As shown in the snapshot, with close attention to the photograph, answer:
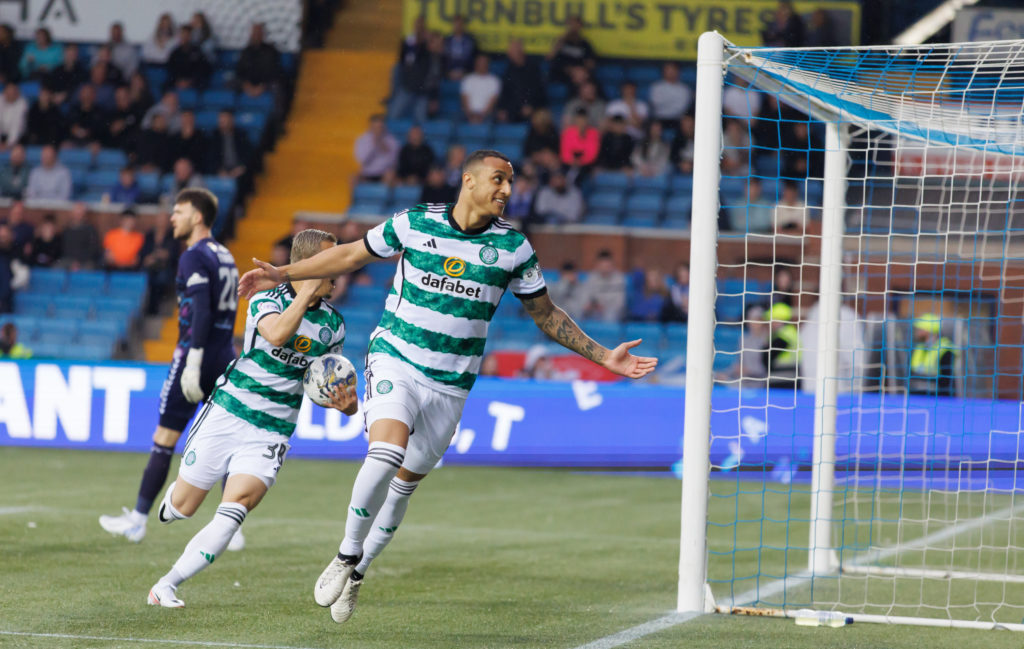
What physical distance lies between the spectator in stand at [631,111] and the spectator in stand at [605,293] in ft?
9.14

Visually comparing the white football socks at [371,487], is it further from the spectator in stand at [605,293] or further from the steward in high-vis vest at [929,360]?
the spectator in stand at [605,293]

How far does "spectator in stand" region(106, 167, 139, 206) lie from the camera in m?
17.2

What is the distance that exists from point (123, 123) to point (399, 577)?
1303 cm

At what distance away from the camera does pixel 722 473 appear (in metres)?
12.4

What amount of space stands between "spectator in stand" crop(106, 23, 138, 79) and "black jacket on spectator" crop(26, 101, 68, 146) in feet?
3.84

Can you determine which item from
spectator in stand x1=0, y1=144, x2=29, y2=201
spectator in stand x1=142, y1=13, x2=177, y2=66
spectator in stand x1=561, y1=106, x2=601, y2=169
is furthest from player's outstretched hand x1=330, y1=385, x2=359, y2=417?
spectator in stand x1=142, y1=13, x2=177, y2=66

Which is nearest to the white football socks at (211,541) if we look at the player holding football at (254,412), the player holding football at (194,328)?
the player holding football at (254,412)

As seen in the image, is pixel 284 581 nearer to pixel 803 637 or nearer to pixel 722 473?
pixel 803 637

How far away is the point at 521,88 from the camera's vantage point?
18000mm

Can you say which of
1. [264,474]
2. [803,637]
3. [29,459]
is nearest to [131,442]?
[29,459]

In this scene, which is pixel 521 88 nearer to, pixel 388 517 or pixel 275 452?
pixel 275 452

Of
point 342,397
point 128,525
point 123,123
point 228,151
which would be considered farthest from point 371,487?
point 123,123

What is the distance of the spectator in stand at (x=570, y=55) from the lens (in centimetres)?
1823

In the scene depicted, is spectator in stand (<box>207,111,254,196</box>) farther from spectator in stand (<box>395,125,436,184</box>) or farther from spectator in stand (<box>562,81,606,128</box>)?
spectator in stand (<box>562,81,606,128</box>)
